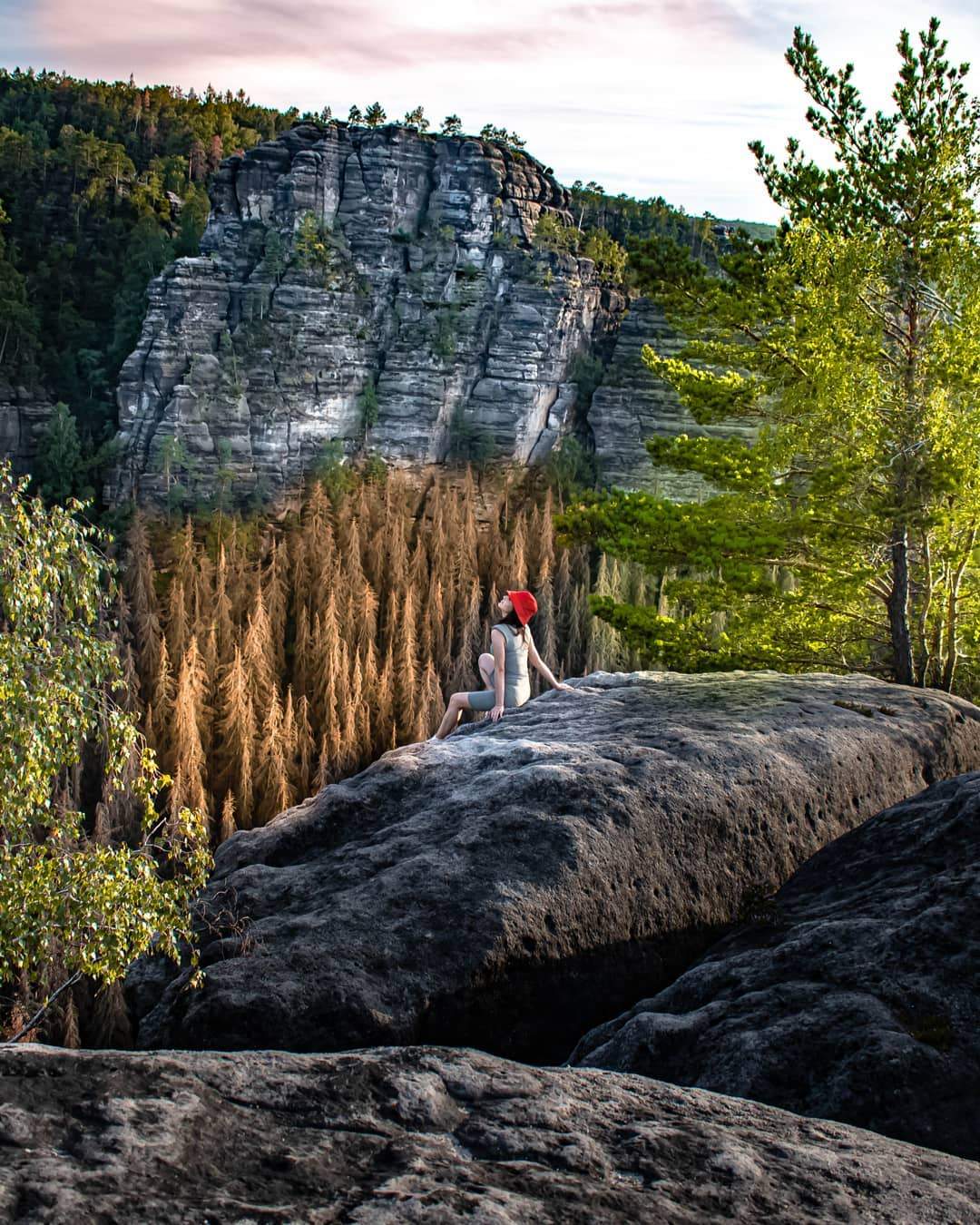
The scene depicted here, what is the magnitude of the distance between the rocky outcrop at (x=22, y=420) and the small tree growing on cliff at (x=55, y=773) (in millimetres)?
75483

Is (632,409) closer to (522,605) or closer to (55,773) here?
(522,605)

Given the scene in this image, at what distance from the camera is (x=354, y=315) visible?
77.1 m

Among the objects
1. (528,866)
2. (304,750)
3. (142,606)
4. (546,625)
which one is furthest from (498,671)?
(546,625)

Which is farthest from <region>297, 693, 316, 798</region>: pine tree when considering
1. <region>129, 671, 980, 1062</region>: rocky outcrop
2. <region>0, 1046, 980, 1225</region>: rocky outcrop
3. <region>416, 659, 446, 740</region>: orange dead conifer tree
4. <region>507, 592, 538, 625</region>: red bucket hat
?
<region>0, 1046, 980, 1225</region>: rocky outcrop

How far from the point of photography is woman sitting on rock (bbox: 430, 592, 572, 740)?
10172 millimetres

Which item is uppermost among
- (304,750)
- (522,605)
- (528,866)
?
(522,605)

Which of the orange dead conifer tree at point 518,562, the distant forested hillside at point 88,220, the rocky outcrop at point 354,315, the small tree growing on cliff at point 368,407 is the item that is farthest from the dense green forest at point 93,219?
the orange dead conifer tree at point 518,562

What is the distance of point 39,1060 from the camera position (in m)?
3.47

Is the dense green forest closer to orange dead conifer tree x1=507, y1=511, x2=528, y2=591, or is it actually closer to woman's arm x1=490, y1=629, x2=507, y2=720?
orange dead conifer tree x1=507, y1=511, x2=528, y2=591

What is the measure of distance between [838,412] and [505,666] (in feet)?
24.8

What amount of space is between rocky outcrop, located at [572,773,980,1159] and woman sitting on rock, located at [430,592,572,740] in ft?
12.5

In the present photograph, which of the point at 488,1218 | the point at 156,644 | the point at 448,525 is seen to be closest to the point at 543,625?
the point at 448,525

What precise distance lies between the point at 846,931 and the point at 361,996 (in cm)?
274

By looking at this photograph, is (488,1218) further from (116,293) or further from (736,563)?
(116,293)
